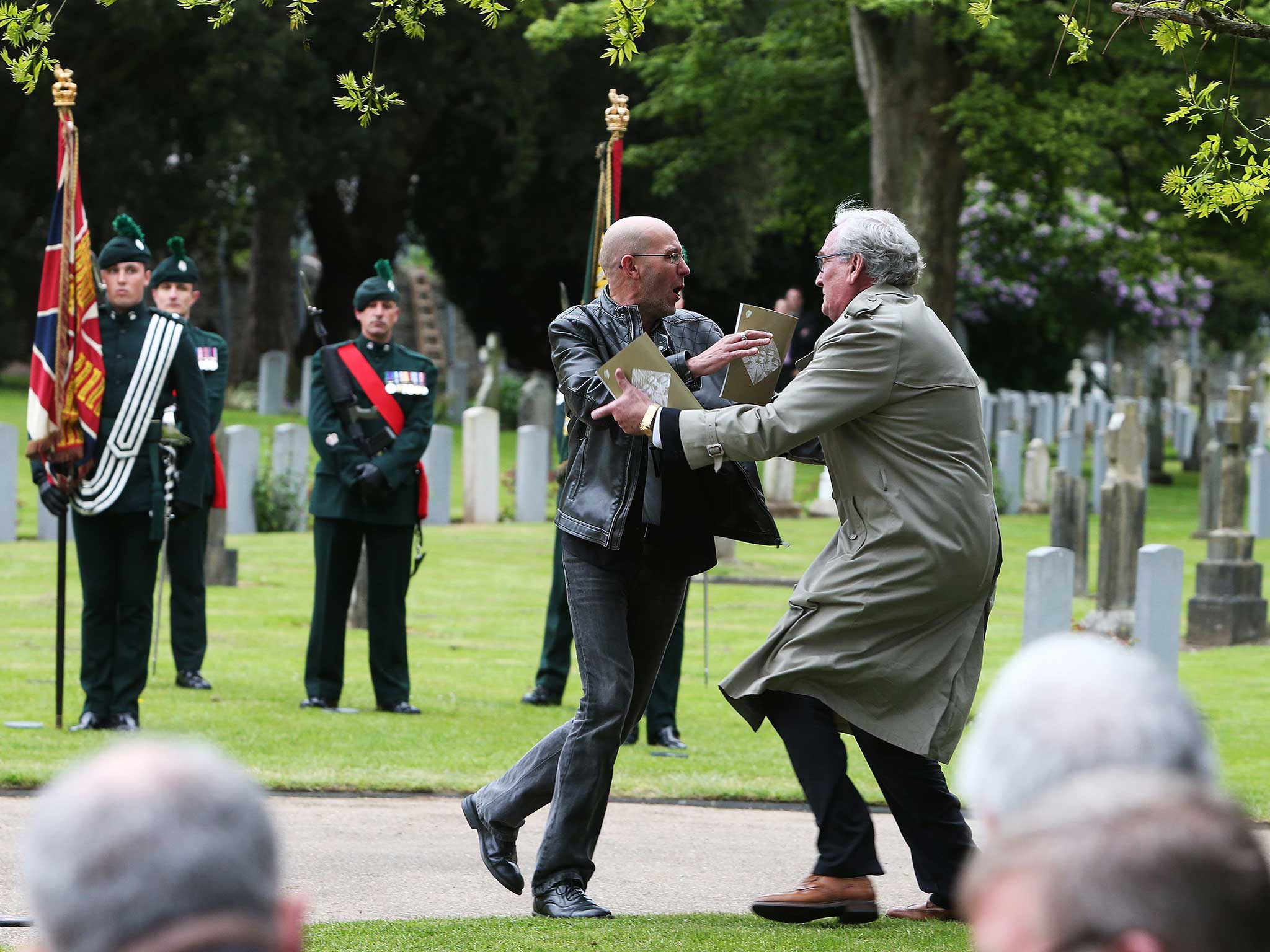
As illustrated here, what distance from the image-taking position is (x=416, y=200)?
34281 millimetres

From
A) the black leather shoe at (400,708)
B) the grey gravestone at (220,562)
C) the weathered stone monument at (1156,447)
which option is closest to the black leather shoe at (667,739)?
the black leather shoe at (400,708)

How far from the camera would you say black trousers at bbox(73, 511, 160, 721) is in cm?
792

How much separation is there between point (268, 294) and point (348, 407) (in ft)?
83.4

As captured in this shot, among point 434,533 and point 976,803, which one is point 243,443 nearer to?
point 434,533

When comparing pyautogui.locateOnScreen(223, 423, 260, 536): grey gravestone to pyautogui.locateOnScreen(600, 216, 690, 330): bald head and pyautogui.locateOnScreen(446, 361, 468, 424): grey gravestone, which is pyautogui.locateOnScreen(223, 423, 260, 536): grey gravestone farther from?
pyautogui.locateOnScreen(446, 361, 468, 424): grey gravestone

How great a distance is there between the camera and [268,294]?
33812mm

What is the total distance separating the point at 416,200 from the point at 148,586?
2695 cm

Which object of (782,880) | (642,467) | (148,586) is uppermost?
(642,467)

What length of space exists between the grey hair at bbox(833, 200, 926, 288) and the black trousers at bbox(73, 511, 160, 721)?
3989mm

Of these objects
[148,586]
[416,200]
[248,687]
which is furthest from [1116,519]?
[416,200]

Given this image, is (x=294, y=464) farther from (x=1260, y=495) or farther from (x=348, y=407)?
(x=1260, y=495)

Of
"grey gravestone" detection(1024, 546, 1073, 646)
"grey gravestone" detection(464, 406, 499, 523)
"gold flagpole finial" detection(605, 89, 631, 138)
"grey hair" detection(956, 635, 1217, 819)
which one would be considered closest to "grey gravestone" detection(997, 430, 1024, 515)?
"grey gravestone" detection(464, 406, 499, 523)

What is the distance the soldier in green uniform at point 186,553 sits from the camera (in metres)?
9.53

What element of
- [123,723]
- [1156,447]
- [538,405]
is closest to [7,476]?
[123,723]
